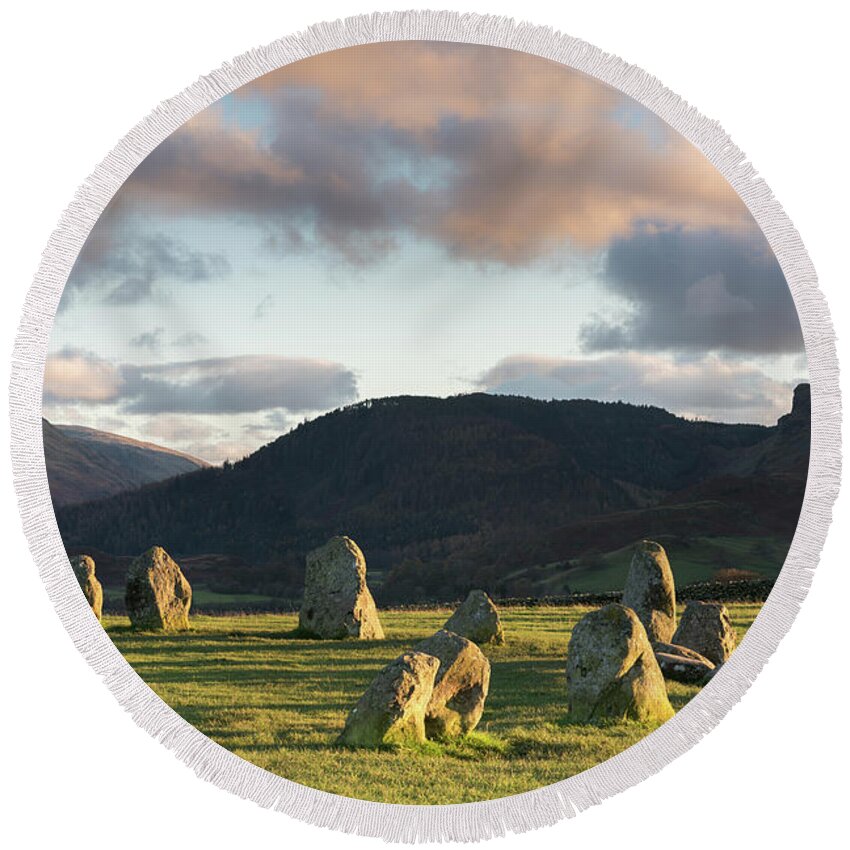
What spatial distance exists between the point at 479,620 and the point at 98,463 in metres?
5.43

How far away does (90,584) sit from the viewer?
42.1 feet

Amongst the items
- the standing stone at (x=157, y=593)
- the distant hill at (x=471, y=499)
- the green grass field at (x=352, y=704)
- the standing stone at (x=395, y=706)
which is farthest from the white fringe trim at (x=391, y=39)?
the standing stone at (x=157, y=593)

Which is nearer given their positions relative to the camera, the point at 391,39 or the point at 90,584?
the point at 391,39

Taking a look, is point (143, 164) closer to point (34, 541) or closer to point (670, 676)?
point (34, 541)

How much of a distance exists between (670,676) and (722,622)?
160cm

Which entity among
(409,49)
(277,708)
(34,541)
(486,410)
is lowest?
(277,708)

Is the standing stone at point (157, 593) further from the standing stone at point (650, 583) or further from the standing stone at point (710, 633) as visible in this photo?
the standing stone at point (710, 633)

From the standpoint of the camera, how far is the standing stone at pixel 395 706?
25.5 ft

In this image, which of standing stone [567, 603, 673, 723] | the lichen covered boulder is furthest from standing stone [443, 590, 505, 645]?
standing stone [567, 603, 673, 723]

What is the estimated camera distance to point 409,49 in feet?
30.2

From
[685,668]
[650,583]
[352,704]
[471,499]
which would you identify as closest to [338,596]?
[471,499]

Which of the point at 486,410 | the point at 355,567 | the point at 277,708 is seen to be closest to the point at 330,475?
the point at 355,567

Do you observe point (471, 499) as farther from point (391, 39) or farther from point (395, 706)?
point (391, 39)

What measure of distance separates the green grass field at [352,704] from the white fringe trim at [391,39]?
0.47 m
